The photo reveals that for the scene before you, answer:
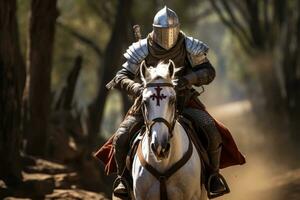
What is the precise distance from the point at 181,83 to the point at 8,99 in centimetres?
551

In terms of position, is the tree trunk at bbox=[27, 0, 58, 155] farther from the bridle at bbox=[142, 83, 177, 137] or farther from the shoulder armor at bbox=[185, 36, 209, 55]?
the bridle at bbox=[142, 83, 177, 137]

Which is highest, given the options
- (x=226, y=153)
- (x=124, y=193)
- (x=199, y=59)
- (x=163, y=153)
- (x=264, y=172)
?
(x=199, y=59)

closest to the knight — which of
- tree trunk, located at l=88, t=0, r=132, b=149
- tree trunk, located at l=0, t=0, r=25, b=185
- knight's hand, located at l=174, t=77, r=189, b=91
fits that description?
knight's hand, located at l=174, t=77, r=189, b=91

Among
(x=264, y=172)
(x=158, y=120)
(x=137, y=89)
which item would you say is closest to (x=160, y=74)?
(x=137, y=89)

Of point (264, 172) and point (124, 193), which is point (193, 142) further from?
point (264, 172)

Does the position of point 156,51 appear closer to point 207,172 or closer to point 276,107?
point 207,172

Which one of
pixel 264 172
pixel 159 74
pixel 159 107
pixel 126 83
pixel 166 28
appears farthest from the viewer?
pixel 264 172

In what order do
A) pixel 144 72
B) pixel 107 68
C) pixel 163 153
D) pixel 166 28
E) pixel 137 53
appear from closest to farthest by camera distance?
1. pixel 163 153
2. pixel 144 72
3. pixel 166 28
4. pixel 137 53
5. pixel 107 68

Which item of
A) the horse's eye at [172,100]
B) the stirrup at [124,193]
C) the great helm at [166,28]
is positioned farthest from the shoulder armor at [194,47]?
the stirrup at [124,193]

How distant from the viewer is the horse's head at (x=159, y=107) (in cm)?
732

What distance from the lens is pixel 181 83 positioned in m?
8.08

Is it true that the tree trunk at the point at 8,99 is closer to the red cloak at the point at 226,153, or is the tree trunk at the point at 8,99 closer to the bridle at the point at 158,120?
the red cloak at the point at 226,153

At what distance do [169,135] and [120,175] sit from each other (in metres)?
1.54

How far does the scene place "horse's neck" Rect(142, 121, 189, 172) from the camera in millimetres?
8078
